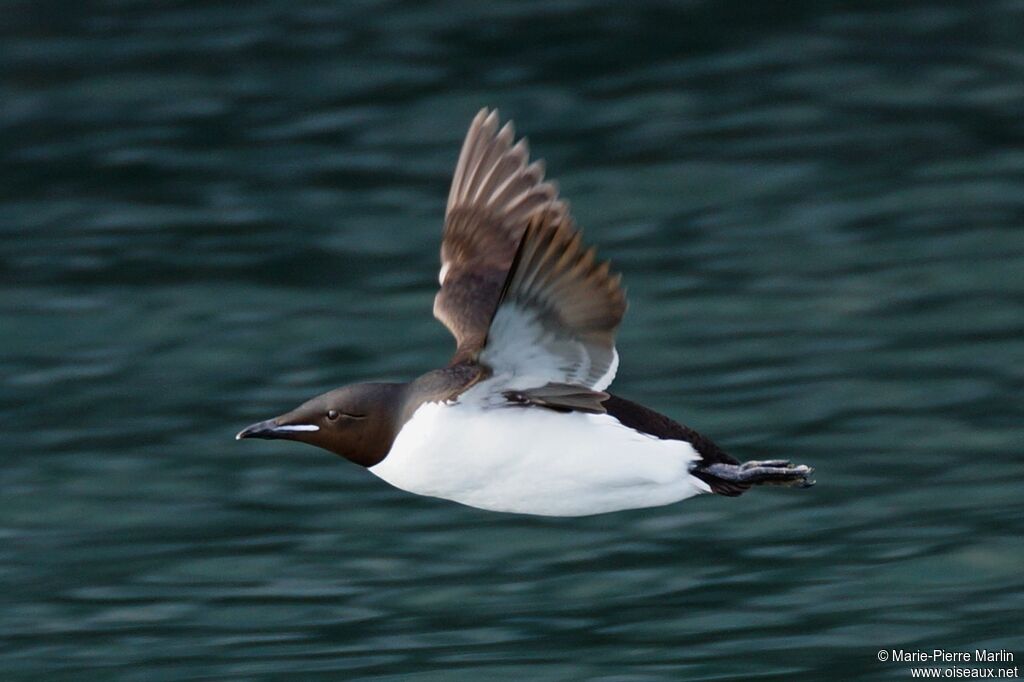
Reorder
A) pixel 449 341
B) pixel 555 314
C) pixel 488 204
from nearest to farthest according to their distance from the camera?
pixel 555 314
pixel 488 204
pixel 449 341

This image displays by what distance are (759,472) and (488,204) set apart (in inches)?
80.0

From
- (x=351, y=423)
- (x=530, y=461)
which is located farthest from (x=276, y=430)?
(x=530, y=461)

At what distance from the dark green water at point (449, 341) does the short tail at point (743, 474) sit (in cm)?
85

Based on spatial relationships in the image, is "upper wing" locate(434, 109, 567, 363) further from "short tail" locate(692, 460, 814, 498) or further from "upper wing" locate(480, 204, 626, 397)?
"short tail" locate(692, 460, 814, 498)

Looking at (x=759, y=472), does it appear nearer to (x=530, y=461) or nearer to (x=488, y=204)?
(x=530, y=461)

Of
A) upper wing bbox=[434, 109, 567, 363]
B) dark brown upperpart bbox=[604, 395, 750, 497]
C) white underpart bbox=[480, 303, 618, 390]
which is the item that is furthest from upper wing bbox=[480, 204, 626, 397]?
upper wing bbox=[434, 109, 567, 363]

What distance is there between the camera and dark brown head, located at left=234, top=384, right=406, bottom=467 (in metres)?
8.14

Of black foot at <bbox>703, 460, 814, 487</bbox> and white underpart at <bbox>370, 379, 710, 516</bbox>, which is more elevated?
white underpart at <bbox>370, 379, 710, 516</bbox>

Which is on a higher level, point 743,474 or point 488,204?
point 488,204

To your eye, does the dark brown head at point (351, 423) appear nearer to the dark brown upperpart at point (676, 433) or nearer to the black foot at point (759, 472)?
the dark brown upperpart at point (676, 433)

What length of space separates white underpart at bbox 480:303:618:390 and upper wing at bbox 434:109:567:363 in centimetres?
148

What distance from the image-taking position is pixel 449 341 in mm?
12609

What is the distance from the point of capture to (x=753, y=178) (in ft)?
46.8

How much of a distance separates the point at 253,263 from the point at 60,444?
2.45 m
